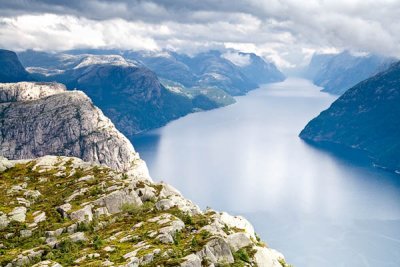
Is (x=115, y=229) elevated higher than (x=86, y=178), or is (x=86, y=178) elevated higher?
(x=86, y=178)

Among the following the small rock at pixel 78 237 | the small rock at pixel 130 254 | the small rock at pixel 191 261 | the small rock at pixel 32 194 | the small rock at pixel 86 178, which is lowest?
the small rock at pixel 32 194

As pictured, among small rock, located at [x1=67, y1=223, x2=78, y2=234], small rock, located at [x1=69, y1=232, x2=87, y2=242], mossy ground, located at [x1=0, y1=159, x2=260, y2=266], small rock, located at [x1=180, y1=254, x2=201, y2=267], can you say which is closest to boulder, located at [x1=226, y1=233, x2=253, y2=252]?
mossy ground, located at [x1=0, y1=159, x2=260, y2=266]

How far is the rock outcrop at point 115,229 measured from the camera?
57.6 metres

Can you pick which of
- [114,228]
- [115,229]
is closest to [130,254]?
[115,229]

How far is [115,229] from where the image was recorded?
7019 centimetres

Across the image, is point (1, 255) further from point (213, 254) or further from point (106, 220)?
point (213, 254)

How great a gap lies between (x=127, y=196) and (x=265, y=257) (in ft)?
98.3

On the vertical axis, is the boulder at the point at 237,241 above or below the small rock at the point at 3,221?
above

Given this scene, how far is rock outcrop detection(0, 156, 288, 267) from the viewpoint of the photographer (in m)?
57.6

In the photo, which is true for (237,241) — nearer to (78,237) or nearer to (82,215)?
(78,237)

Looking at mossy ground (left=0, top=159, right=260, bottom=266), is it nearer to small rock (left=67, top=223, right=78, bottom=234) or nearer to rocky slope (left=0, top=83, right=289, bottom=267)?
rocky slope (left=0, top=83, right=289, bottom=267)

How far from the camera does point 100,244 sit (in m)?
63.2

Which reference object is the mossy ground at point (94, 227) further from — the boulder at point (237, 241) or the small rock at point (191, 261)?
the boulder at point (237, 241)

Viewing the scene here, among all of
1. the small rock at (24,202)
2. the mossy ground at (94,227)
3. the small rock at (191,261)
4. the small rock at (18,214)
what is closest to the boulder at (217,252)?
the mossy ground at (94,227)
